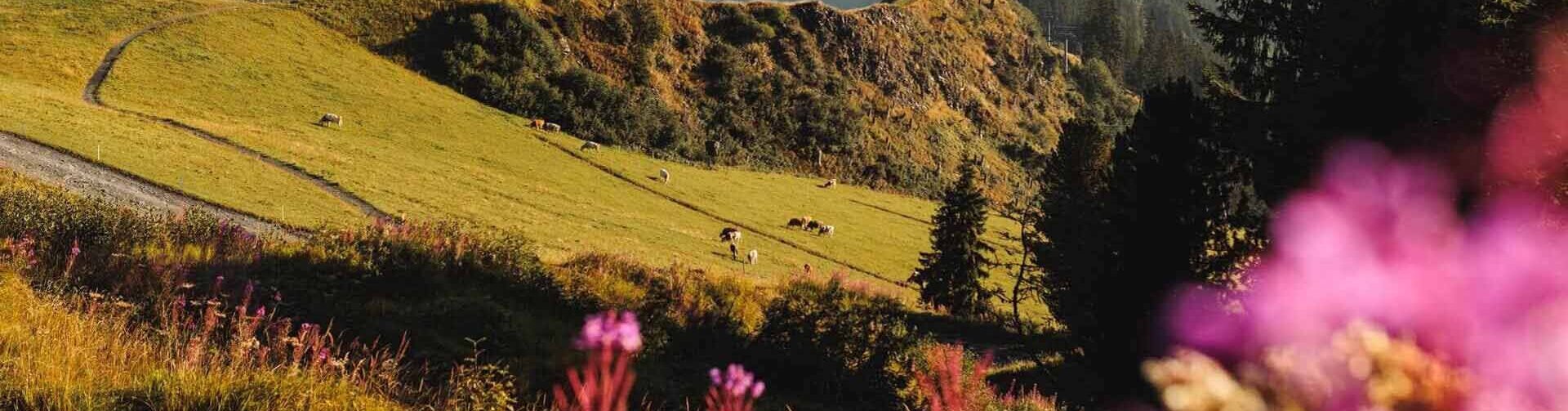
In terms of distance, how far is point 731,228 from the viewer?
152 feet

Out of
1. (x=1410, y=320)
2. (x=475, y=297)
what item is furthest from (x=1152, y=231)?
(x=1410, y=320)

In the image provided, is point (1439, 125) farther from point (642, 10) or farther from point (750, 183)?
point (642, 10)

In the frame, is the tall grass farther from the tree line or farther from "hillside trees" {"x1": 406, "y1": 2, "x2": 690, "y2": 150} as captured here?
"hillside trees" {"x1": 406, "y1": 2, "x2": 690, "y2": 150}

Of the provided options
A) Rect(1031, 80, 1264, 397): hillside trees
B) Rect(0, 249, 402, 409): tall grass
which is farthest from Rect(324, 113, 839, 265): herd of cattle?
Rect(0, 249, 402, 409): tall grass

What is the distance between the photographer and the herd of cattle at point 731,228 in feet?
136

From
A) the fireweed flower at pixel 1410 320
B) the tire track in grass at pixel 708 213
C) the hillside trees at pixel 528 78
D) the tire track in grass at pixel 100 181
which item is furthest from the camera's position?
the hillside trees at pixel 528 78

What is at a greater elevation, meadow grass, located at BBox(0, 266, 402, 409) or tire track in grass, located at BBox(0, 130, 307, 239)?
meadow grass, located at BBox(0, 266, 402, 409)

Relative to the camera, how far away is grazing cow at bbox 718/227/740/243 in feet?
142

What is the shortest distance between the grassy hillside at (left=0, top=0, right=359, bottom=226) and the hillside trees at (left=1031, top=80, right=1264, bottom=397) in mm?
18442

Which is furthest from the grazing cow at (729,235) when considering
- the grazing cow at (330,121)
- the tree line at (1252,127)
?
the grazing cow at (330,121)

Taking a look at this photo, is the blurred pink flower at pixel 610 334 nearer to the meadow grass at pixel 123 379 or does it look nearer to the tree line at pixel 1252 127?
the meadow grass at pixel 123 379

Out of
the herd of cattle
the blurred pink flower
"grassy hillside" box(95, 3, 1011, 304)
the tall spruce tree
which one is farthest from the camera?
the tall spruce tree

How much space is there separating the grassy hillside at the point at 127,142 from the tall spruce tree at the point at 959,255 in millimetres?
28618

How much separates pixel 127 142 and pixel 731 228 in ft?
93.2
